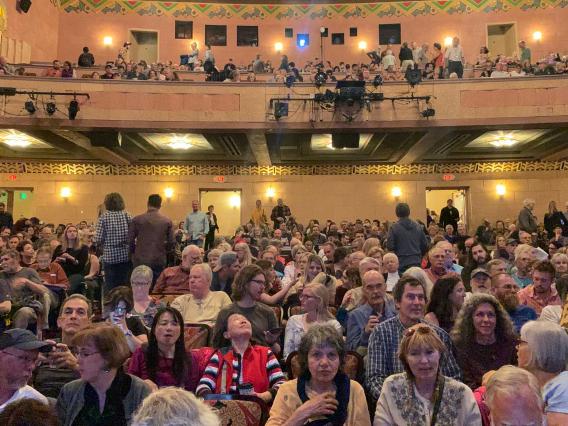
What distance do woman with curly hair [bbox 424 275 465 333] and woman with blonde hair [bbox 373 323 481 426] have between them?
1.23m

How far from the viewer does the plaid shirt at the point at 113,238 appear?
20.7 ft

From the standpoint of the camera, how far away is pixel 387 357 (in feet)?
10.8

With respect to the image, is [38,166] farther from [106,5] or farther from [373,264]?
Answer: [373,264]

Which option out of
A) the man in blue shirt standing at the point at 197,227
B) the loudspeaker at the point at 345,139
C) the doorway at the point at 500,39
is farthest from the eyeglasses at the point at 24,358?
the doorway at the point at 500,39

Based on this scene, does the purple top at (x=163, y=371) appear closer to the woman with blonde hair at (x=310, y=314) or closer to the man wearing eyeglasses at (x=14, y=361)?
the man wearing eyeglasses at (x=14, y=361)

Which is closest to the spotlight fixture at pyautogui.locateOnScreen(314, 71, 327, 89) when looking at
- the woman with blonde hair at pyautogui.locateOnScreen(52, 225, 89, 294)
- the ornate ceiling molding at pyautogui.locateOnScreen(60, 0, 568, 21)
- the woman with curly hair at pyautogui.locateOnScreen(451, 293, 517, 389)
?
the woman with blonde hair at pyautogui.locateOnScreen(52, 225, 89, 294)

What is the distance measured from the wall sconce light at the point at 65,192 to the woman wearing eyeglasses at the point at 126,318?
14.5 meters

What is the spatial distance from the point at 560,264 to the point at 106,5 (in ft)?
60.9

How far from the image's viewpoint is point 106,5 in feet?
64.0

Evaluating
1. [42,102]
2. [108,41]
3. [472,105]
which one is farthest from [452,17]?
[42,102]

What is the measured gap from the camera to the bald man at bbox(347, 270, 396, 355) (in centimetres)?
395

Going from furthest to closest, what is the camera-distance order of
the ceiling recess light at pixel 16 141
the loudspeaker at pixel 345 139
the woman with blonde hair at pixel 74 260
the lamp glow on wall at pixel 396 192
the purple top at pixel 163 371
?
the lamp glow on wall at pixel 396 192 < the ceiling recess light at pixel 16 141 < the loudspeaker at pixel 345 139 < the woman with blonde hair at pixel 74 260 < the purple top at pixel 163 371

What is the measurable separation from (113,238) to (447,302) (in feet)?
13.1

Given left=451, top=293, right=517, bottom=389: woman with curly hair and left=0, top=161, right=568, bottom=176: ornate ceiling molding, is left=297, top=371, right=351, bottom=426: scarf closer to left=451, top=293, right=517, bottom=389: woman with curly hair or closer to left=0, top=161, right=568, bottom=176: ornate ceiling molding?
left=451, top=293, right=517, bottom=389: woman with curly hair
